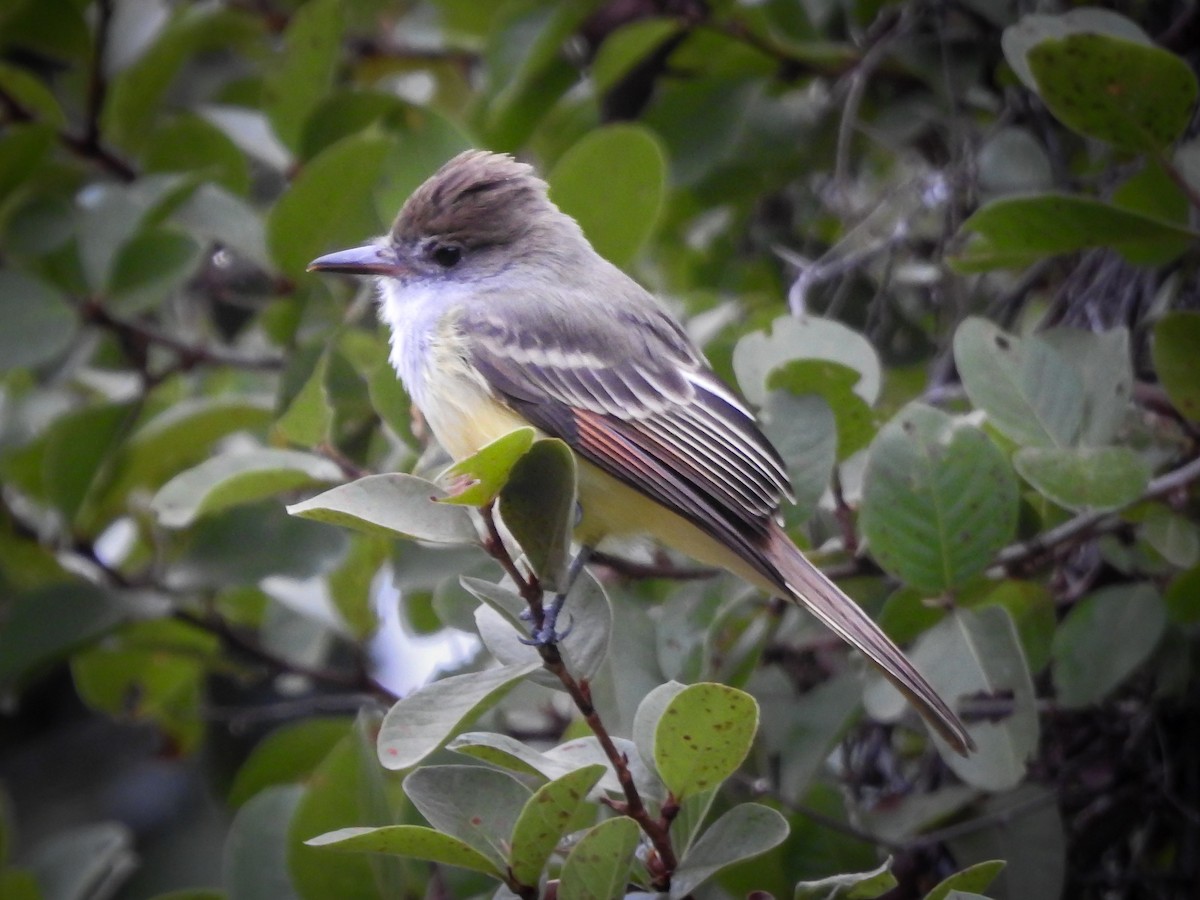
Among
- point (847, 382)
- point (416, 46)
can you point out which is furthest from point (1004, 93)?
point (416, 46)

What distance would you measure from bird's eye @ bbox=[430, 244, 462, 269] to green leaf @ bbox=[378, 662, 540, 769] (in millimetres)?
1482

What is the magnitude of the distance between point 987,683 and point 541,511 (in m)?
0.96

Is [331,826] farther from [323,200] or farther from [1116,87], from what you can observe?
[1116,87]

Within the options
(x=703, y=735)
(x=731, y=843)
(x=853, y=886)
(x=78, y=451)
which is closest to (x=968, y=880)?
(x=853, y=886)

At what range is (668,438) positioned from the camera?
9.47 feet

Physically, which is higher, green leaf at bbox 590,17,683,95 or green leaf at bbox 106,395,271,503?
green leaf at bbox 590,17,683,95

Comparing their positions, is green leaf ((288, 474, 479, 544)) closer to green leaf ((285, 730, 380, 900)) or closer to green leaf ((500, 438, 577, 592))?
green leaf ((500, 438, 577, 592))

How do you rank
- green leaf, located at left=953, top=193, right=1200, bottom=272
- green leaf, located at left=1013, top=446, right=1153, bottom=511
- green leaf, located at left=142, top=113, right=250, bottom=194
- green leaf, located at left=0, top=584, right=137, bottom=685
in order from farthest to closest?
green leaf, located at left=142, top=113, right=250, bottom=194 < green leaf, located at left=0, top=584, right=137, bottom=685 < green leaf, located at left=953, top=193, right=1200, bottom=272 < green leaf, located at left=1013, top=446, right=1153, bottom=511

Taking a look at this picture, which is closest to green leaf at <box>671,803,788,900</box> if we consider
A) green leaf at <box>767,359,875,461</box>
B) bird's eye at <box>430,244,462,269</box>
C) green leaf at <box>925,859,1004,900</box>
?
green leaf at <box>925,859,1004,900</box>

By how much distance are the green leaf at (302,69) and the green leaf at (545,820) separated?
2330 millimetres

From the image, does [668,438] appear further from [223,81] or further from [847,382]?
[223,81]

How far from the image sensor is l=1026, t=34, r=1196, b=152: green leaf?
255 cm

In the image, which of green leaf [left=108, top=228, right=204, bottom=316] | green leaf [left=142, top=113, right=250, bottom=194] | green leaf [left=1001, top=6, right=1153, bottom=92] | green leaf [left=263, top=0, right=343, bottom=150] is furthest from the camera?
green leaf [left=142, top=113, right=250, bottom=194]

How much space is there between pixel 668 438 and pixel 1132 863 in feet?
4.75
